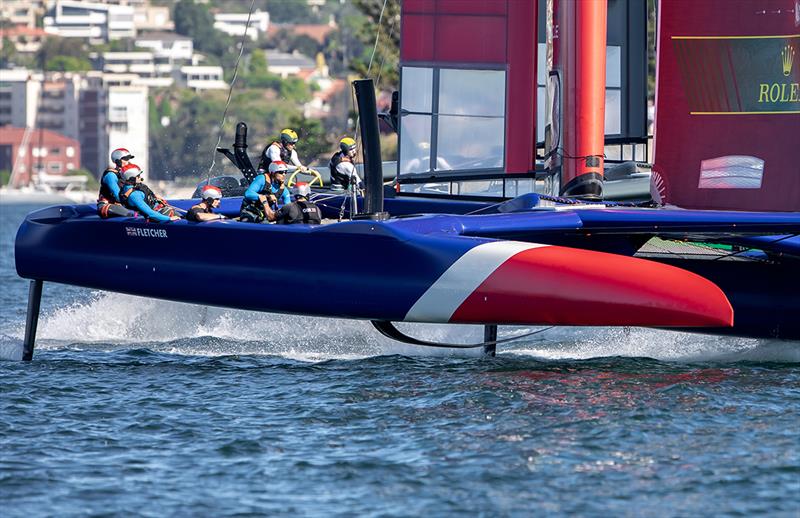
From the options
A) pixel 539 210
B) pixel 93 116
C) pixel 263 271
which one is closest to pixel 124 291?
pixel 263 271

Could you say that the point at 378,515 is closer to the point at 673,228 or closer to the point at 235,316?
the point at 673,228

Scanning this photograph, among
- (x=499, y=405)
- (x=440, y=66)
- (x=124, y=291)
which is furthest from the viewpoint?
(x=440, y=66)

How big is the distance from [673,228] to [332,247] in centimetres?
212

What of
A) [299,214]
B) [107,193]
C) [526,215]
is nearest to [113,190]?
[107,193]

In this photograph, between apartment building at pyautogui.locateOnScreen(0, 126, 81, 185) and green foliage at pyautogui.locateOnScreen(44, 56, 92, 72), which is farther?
green foliage at pyautogui.locateOnScreen(44, 56, 92, 72)

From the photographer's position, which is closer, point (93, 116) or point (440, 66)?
point (440, 66)

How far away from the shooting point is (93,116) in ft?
370

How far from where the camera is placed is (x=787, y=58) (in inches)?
443

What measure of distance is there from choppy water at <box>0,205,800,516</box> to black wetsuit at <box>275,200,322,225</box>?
39.5 inches

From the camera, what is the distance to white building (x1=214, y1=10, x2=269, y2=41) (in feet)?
567

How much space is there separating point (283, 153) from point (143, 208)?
242cm

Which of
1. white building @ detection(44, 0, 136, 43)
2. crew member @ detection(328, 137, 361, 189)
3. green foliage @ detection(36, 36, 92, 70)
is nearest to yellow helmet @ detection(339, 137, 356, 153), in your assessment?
crew member @ detection(328, 137, 361, 189)

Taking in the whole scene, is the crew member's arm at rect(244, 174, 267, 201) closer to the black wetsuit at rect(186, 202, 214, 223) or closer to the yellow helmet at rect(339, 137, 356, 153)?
the black wetsuit at rect(186, 202, 214, 223)

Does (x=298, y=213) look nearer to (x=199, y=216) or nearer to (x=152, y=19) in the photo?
(x=199, y=216)
